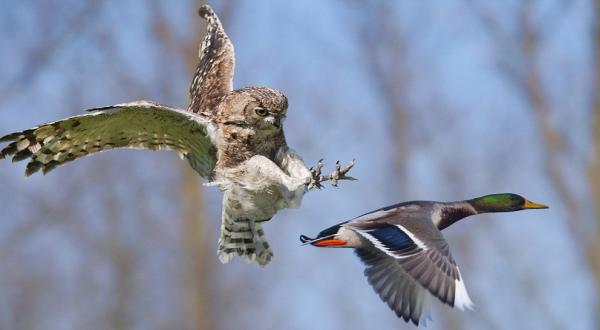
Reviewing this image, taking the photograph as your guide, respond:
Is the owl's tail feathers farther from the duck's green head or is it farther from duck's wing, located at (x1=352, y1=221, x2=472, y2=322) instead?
the duck's green head

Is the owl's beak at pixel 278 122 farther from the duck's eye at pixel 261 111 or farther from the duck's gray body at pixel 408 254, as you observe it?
the duck's gray body at pixel 408 254

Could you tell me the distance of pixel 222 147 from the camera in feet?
20.0

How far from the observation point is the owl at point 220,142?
5.84 meters

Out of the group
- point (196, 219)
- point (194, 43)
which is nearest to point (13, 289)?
point (196, 219)

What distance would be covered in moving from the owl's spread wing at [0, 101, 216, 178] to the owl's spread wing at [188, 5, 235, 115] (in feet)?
0.73

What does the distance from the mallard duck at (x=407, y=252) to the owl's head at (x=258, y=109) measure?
2.01 ft

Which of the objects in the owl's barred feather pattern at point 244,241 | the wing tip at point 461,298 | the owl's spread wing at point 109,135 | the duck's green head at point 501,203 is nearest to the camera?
the wing tip at point 461,298

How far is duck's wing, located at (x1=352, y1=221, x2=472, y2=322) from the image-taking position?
5605mm

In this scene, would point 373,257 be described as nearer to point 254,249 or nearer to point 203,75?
point 254,249

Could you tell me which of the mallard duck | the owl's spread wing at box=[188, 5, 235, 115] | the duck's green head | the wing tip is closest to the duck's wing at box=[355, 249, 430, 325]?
the mallard duck

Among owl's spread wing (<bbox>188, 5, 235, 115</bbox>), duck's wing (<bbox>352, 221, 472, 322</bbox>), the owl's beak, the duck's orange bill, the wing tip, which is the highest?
owl's spread wing (<bbox>188, 5, 235, 115</bbox>)

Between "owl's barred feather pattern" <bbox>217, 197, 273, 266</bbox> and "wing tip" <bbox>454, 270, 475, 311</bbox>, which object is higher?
"owl's barred feather pattern" <bbox>217, 197, 273, 266</bbox>

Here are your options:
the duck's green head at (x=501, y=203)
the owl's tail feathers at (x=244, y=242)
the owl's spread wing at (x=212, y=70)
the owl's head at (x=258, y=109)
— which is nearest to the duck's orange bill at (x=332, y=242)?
the owl's head at (x=258, y=109)

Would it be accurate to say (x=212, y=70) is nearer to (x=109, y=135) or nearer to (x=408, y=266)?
(x=109, y=135)
